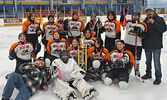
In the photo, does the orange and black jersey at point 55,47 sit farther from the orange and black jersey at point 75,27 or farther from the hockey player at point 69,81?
the orange and black jersey at point 75,27

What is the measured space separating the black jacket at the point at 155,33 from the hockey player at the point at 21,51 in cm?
195

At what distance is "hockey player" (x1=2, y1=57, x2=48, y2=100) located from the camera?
203 centimetres

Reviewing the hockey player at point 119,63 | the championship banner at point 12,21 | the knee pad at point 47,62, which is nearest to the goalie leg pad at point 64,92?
the knee pad at point 47,62

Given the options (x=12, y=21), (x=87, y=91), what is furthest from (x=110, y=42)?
(x=12, y=21)

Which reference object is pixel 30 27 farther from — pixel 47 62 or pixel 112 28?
pixel 112 28

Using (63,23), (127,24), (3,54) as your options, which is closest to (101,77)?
Result: (127,24)

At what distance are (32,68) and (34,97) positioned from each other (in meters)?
0.40

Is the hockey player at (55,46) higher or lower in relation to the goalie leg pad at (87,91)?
higher

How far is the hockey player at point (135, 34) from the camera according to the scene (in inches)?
105

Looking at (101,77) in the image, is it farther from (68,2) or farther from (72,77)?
(68,2)

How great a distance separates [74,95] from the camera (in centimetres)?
216

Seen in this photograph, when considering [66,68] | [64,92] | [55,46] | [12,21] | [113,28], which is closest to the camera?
[64,92]

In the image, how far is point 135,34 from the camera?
2.85 m

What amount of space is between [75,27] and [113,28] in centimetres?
80
